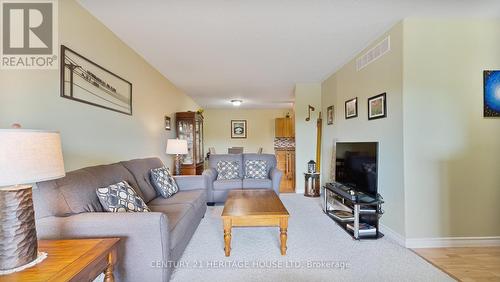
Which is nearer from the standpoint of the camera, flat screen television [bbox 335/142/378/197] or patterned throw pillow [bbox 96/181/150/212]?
patterned throw pillow [bbox 96/181/150/212]

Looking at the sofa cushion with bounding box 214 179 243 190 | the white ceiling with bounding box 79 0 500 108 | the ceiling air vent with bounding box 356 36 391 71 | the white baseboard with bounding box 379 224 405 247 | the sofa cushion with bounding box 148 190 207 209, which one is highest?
the white ceiling with bounding box 79 0 500 108

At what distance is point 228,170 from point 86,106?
2.67m

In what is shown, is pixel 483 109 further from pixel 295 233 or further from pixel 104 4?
pixel 104 4

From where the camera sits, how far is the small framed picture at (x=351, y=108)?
3541 mm

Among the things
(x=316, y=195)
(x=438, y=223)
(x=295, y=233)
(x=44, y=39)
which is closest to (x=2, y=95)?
(x=44, y=39)

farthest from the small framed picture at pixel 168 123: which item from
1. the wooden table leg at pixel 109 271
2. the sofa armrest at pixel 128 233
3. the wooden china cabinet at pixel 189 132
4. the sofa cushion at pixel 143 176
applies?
the wooden table leg at pixel 109 271

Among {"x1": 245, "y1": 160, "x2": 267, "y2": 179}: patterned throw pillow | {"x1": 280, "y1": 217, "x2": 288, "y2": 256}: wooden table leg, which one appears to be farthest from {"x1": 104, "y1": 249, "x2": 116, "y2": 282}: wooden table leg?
{"x1": 245, "y1": 160, "x2": 267, "y2": 179}: patterned throw pillow

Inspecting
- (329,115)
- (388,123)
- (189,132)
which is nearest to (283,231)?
(388,123)

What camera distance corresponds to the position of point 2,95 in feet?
5.13

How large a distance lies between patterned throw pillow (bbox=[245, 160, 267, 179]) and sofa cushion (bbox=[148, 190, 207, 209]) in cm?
143

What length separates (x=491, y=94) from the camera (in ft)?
8.16

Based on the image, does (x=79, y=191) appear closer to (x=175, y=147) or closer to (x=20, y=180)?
(x=20, y=180)

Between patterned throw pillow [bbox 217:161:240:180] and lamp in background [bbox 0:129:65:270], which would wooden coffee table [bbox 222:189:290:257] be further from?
patterned throw pillow [bbox 217:161:240:180]

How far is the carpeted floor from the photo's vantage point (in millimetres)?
1940
